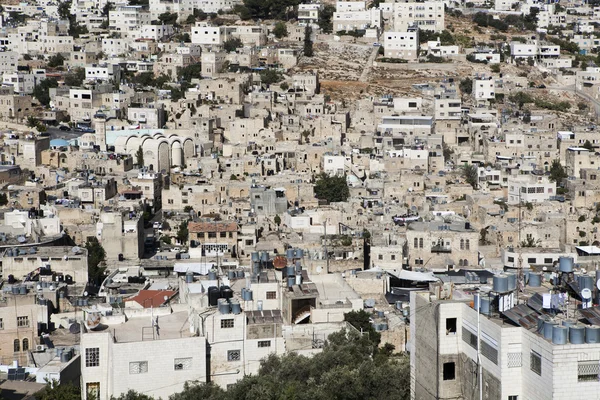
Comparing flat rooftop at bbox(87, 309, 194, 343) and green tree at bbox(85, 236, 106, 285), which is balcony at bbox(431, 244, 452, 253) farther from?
flat rooftop at bbox(87, 309, 194, 343)

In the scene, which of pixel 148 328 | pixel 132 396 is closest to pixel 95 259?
pixel 148 328

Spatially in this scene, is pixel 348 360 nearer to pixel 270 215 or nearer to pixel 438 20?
pixel 270 215

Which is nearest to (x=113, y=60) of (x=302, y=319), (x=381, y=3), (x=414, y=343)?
(x=381, y=3)

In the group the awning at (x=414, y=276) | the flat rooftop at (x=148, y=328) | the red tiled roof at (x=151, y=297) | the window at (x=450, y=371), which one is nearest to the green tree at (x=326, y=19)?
the awning at (x=414, y=276)

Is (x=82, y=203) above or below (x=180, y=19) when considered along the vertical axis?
below

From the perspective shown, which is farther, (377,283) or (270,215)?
(270,215)

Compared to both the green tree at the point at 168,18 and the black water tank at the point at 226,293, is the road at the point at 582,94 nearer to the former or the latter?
the green tree at the point at 168,18

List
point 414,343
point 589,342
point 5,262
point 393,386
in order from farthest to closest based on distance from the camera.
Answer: point 5,262 < point 393,386 < point 414,343 < point 589,342
